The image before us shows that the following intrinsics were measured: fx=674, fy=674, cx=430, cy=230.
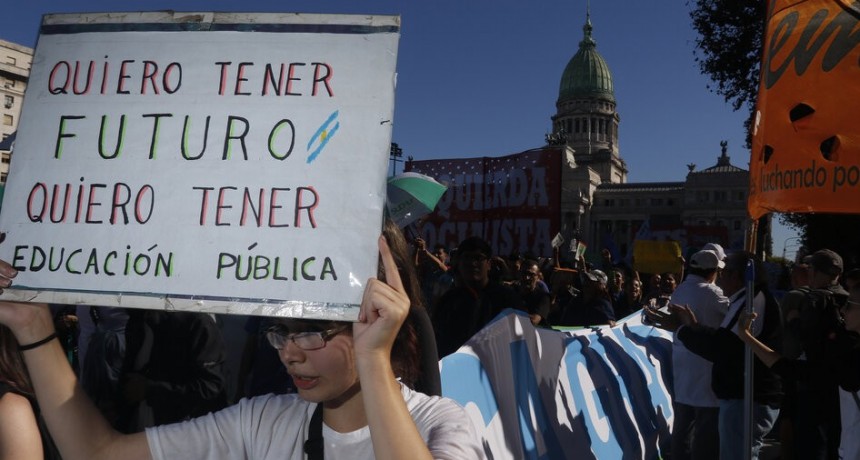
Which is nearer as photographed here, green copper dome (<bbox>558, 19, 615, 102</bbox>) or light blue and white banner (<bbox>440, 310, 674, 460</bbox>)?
light blue and white banner (<bbox>440, 310, 674, 460</bbox>)

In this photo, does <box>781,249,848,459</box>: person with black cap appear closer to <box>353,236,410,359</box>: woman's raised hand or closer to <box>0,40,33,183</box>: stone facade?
<box>353,236,410,359</box>: woman's raised hand

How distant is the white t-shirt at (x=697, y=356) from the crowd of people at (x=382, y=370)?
0.01m

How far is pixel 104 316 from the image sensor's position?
387cm

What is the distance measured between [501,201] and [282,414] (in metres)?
8.17

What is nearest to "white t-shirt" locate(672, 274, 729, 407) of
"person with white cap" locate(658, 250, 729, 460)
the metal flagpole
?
"person with white cap" locate(658, 250, 729, 460)

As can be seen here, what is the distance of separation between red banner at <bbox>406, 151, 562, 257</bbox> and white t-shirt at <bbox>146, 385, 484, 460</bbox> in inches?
280

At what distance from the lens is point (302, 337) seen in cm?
151

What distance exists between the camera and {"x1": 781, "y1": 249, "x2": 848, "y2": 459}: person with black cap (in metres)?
4.21

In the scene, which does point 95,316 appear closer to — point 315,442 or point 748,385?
point 315,442

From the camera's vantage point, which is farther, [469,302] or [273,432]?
[469,302]

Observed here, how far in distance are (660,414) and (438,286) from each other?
259 centimetres

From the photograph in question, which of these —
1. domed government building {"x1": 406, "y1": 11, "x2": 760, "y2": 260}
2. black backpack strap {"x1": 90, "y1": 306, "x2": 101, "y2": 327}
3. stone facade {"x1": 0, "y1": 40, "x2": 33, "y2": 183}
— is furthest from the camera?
domed government building {"x1": 406, "y1": 11, "x2": 760, "y2": 260}

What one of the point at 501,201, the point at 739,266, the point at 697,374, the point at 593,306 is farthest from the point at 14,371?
the point at 501,201

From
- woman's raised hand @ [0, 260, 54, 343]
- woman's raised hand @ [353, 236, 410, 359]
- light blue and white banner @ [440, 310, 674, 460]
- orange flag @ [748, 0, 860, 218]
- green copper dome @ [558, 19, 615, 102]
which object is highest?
green copper dome @ [558, 19, 615, 102]
